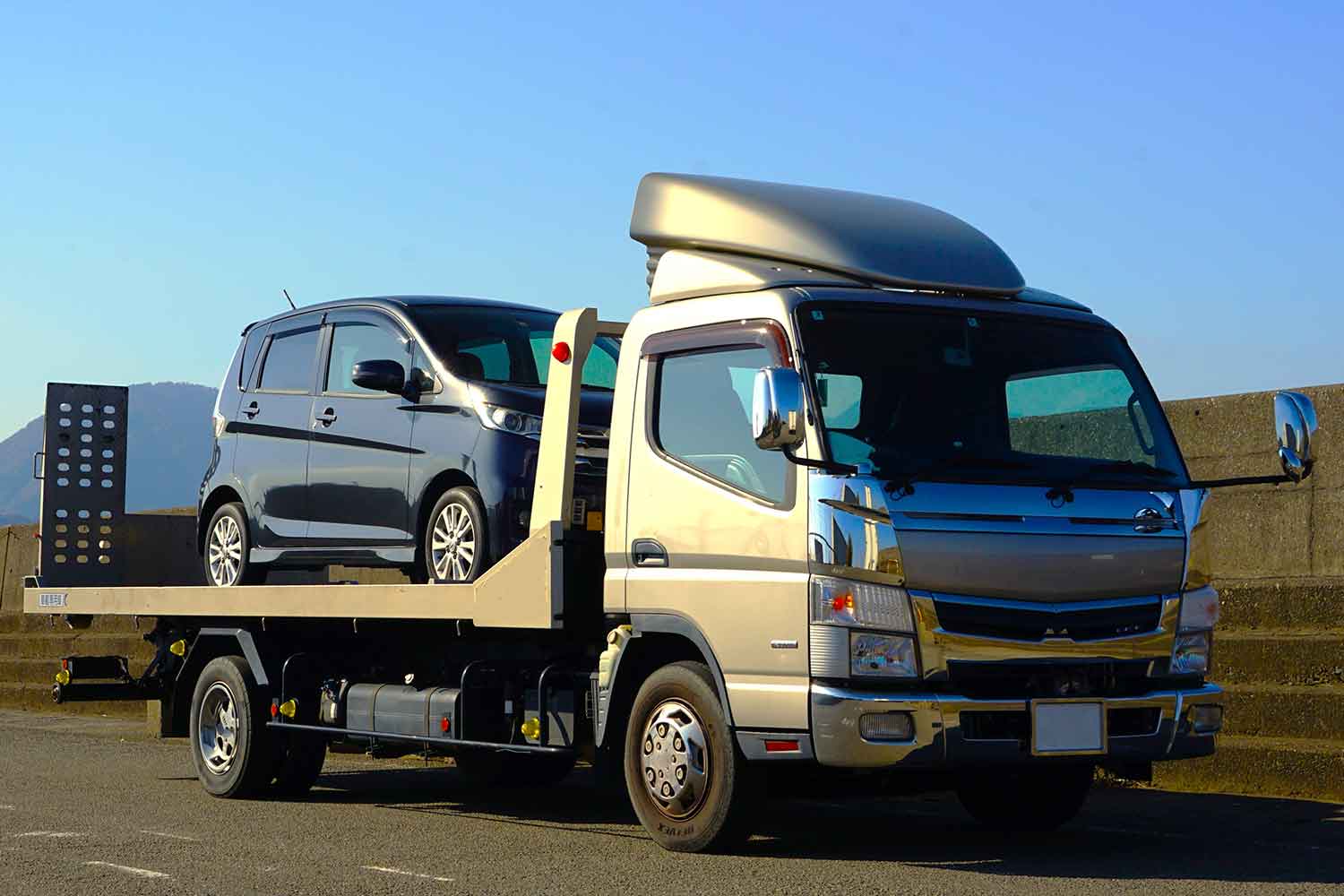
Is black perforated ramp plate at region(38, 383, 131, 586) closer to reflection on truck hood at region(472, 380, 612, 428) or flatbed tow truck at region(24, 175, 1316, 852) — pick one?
reflection on truck hood at region(472, 380, 612, 428)

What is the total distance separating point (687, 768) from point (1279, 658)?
4534mm

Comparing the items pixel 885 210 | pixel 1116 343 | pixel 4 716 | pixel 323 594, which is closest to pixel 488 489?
pixel 323 594

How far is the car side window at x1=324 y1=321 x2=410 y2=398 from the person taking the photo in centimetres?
1109

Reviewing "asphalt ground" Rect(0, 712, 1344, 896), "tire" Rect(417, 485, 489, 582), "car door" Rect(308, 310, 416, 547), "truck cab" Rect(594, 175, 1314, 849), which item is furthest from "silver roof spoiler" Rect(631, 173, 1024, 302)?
"asphalt ground" Rect(0, 712, 1344, 896)

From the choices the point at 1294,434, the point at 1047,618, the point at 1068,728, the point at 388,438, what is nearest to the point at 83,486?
the point at 388,438

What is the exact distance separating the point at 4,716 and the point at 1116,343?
48.4 ft

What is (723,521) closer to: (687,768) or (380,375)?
(687,768)

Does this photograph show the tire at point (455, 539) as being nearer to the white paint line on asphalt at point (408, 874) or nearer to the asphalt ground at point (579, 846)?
the asphalt ground at point (579, 846)

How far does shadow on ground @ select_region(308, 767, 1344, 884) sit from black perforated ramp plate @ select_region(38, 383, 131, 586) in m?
2.30

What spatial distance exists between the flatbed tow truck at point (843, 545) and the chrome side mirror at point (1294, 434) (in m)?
0.01

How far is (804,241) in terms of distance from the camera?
8.61 m

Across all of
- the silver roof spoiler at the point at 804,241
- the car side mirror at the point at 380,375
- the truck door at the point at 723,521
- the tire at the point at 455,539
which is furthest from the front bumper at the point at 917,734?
the car side mirror at the point at 380,375

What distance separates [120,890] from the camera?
301 inches

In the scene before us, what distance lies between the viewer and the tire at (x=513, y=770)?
1220 cm
